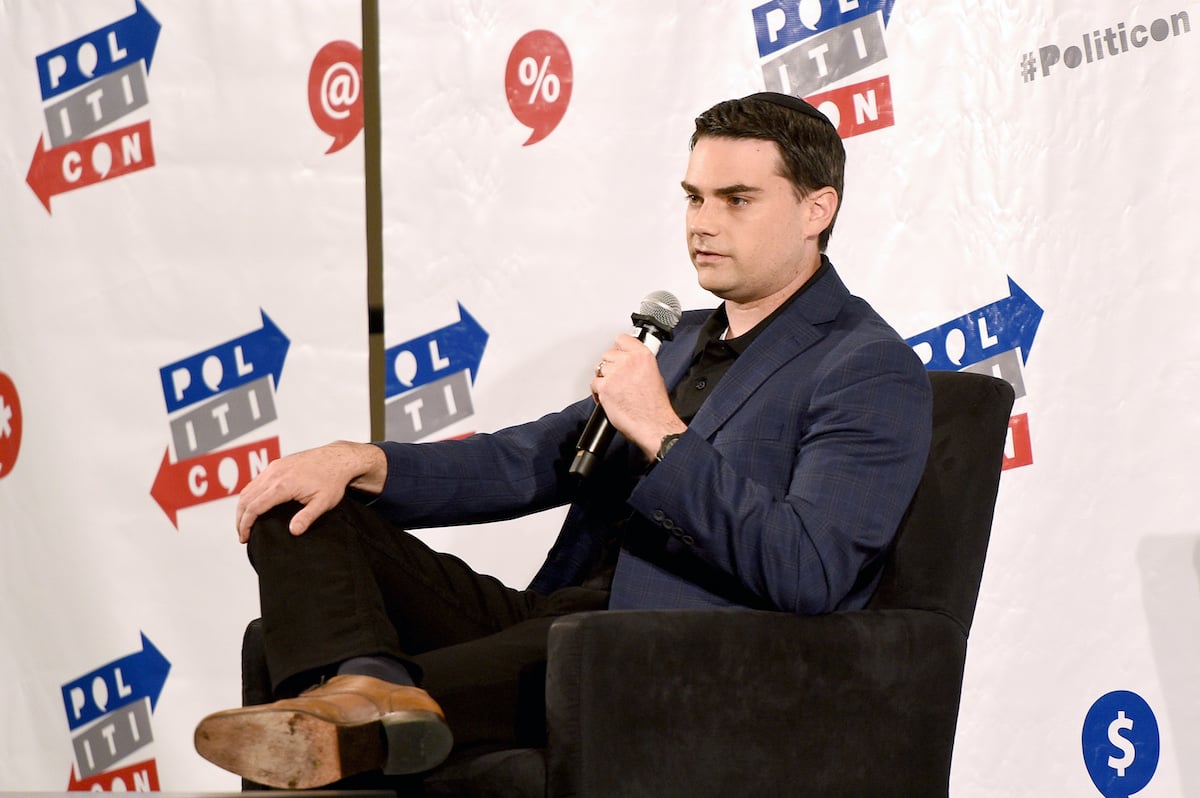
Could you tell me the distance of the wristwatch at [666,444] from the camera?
150 centimetres

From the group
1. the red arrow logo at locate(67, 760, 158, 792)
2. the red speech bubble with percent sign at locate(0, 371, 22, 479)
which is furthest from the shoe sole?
the red speech bubble with percent sign at locate(0, 371, 22, 479)

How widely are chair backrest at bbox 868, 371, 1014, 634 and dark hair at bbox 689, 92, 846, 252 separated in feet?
1.20

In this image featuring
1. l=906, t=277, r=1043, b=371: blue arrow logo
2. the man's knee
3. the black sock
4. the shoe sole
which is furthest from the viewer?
l=906, t=277, r=1043, b=371: blue arrow logo

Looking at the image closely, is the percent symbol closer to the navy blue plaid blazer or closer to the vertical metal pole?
the vertical metal pole

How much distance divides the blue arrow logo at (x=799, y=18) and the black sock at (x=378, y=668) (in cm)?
157

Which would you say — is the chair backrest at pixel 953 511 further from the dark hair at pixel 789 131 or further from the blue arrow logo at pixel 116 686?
the blue arrow logo at pixel 116 686

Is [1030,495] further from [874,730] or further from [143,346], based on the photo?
[143,346]

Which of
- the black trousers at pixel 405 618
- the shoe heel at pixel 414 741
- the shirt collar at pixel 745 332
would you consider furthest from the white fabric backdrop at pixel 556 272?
the shoe heel at pixel 414 741

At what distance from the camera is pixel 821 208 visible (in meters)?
1.87

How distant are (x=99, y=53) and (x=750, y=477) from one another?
7.36 feet

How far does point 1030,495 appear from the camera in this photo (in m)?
2.31

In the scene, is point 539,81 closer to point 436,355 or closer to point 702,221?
point 436,355

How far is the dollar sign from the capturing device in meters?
2.21

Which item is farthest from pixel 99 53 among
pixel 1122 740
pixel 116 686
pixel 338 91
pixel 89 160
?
pixel 1122 740
